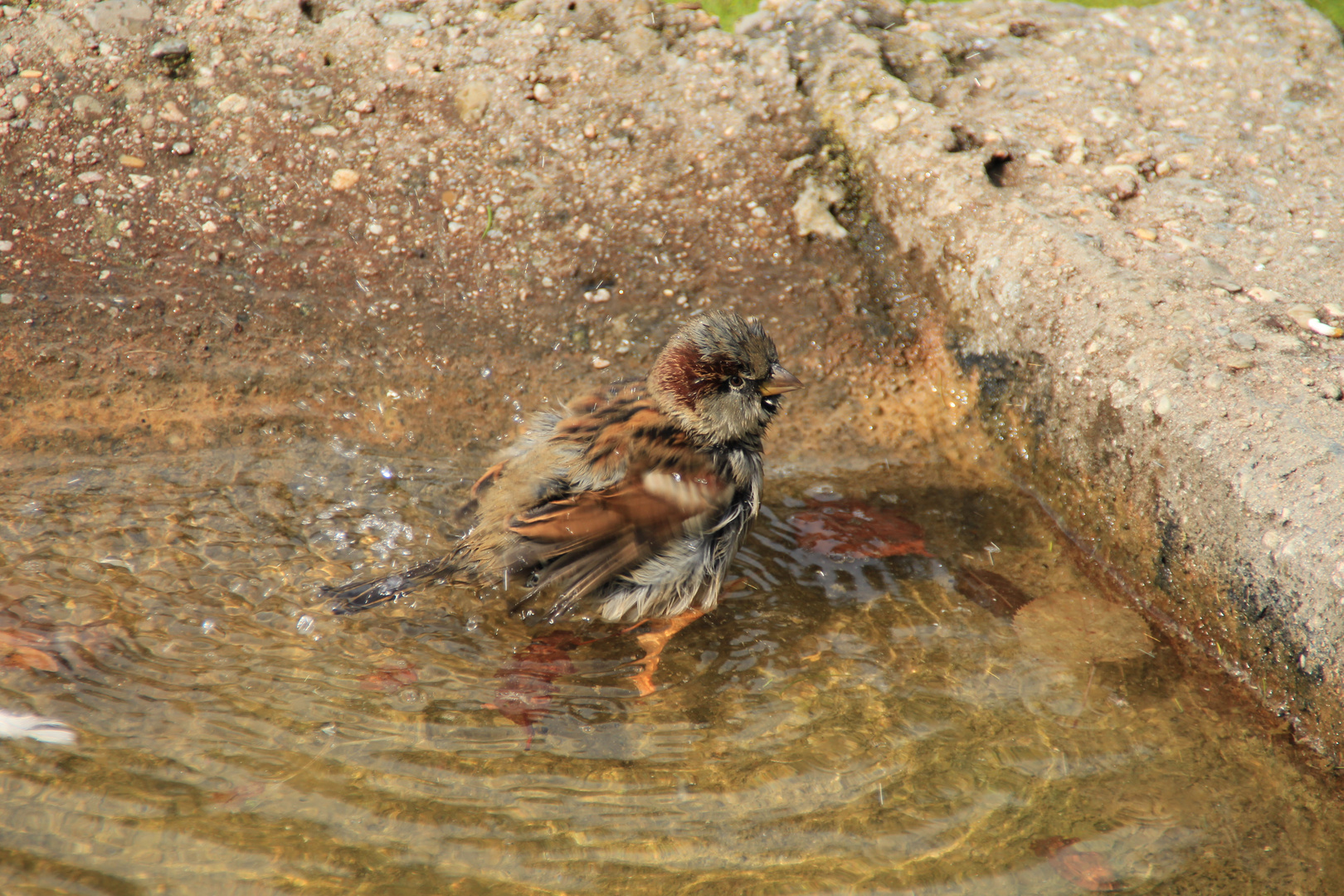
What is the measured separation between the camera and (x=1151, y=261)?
4.35 m

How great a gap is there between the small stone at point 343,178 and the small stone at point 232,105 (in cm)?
62

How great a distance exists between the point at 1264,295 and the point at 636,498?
109 inches

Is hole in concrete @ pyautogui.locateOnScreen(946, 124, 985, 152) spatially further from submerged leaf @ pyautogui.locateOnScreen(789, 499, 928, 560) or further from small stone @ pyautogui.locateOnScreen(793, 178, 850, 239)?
submerged leaf @ pyautogui.locateOnScreen(789, 499, 928, 560)

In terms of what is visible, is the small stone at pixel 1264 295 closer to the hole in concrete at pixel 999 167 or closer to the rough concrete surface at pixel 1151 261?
the rough concrete surface at pixel 1151 261

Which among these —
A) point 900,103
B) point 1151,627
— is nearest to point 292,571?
point 1151,627

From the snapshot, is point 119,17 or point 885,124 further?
point 119,17

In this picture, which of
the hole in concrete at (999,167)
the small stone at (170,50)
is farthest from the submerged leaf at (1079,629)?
the small stone at (170,50)

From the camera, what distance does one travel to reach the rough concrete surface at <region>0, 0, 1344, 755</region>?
4.19m

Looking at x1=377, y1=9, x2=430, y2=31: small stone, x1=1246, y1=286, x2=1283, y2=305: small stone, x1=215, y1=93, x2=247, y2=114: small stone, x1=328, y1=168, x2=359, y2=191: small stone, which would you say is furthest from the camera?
x1=377, y1=9, x2=430, y2=31: small stone

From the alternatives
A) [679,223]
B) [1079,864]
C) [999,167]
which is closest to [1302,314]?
[999,167]

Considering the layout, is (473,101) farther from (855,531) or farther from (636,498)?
(855,531)

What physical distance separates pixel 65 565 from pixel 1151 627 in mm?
4114

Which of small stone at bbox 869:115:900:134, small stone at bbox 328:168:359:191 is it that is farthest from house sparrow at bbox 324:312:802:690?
small stone at bbox 328:168:359:191

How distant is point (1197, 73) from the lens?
543cm
